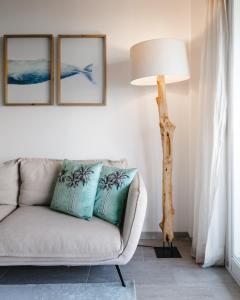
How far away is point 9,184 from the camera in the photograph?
7.89 ft

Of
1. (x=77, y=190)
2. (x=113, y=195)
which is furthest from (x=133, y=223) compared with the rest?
(x=77, y=190)

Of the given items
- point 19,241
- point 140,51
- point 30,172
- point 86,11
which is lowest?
point 19,241

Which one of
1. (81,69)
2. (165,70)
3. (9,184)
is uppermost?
(81,69)

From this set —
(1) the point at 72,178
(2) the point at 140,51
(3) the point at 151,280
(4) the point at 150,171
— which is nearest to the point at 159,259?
(3) the point at 151,280

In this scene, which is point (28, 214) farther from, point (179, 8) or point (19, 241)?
point (179, 8)

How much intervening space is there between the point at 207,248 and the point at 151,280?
19.1 inches

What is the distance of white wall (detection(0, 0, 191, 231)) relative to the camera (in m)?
2.67

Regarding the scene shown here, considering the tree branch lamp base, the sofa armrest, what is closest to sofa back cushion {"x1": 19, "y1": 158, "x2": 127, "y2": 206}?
the sofa armrest

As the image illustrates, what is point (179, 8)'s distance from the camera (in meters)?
2.66

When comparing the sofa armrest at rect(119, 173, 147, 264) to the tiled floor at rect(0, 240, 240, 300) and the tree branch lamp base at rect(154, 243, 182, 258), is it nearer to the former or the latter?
the tiled floor at rect(0, 240, 240, 300)

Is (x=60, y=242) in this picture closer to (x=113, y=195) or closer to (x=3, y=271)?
(x=113, y=195)

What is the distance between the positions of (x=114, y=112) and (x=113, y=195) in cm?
98

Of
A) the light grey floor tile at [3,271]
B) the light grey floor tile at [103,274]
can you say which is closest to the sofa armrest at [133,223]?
the light grey floor tile at [103,274]

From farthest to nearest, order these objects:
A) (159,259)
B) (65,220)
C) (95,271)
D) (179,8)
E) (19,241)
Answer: (179,8)
(159,259)
(95,271)
(65,220)
(19,241)
